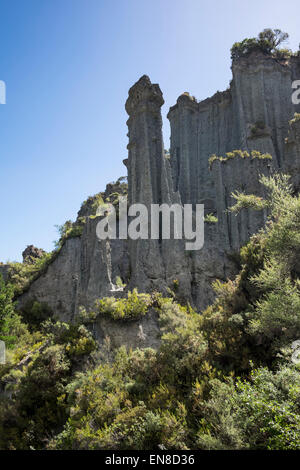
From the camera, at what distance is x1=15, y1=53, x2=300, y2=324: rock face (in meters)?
20.6

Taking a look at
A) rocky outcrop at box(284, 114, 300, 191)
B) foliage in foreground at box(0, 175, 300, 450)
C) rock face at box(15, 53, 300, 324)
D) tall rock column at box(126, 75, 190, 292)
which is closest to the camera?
foliage in foreground at box(0, 175, 300, 450)

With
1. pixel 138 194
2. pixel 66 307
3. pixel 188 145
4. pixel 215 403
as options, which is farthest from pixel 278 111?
pixel 215 403

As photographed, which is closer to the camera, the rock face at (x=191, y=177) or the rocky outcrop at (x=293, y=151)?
the rock face at (x=191, y=177)

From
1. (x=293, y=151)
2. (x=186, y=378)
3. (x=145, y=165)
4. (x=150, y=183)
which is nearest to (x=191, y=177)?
(x=293, y=151)

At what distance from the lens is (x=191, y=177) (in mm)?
42156

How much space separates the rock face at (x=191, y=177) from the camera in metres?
20.6

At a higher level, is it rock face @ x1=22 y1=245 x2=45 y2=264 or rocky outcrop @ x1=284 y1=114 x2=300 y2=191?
rocky outcrop @ x1=284 y1=114 x2=300 y2=191

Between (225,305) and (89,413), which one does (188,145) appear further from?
(89,413)

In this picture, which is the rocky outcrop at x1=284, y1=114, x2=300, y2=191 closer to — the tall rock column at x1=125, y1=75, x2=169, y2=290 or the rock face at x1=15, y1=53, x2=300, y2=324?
the rock face at x1=15, y1=53, x2=300, y2=324

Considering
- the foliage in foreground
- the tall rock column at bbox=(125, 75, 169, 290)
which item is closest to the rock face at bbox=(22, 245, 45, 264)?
the tall rock column at bbox=(125, 75, 169, 290)

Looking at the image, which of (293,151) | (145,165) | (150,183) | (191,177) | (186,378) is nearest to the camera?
Result: (186,378)

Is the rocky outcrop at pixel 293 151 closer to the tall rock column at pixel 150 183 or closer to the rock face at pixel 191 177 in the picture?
the rock face at pixel 191 177

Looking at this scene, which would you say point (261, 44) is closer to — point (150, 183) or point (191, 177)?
point (191, 177)

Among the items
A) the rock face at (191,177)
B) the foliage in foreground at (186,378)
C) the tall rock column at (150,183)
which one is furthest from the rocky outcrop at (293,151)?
the foliage in foreground at (186,378)
